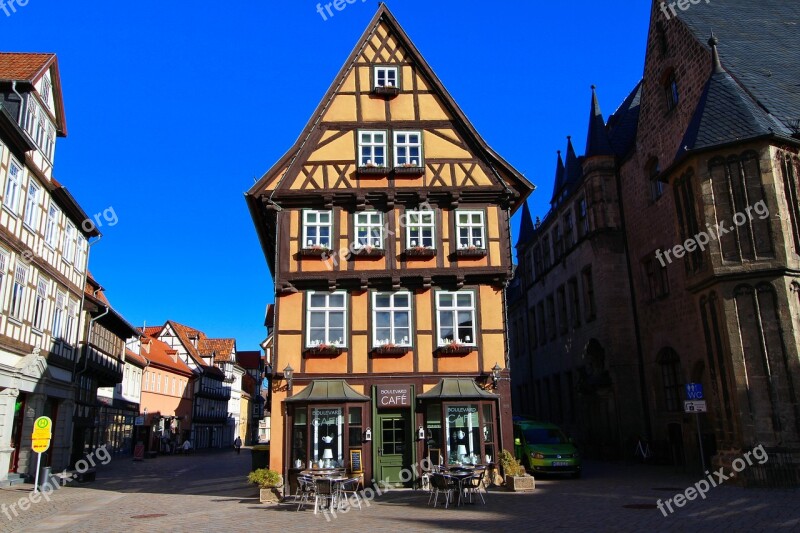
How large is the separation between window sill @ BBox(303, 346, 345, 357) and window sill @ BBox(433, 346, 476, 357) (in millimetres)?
2854

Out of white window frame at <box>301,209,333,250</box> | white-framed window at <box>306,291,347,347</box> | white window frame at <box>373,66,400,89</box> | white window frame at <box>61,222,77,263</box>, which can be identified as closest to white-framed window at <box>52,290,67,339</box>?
white window frame at <box>61,222,77,263</box>

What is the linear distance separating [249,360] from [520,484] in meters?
85.8

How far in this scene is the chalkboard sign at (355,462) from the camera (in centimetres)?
1859

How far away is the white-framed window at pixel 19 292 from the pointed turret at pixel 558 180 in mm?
25713

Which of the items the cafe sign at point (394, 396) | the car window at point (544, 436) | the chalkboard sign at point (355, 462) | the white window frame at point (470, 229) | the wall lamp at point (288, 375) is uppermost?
the white window frame at point (470, 229)

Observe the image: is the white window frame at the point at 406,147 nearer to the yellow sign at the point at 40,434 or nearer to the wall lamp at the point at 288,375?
the wall lamp at the point at 288,375

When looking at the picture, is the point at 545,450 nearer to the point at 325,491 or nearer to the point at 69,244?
the point at 325,491

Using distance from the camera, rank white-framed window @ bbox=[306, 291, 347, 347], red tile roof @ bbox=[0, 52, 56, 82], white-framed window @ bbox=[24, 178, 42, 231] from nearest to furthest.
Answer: white-framed window @ bbox=[306, 291, 347, 347]
white-framed window @ bbox=[24, 178, 42, 231]
red tile roof @ bbox=[0, 52, 56, 82]

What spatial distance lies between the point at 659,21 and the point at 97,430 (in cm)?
3528

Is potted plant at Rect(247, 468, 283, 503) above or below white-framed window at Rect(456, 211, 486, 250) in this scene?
below

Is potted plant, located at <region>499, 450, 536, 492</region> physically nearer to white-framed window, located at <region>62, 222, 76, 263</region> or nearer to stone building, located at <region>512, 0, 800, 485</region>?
stone building, located at <region>512, 0, 800, 485</region>

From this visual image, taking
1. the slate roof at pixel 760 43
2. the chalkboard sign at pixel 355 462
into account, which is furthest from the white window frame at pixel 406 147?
the slate roof at pixel 760 43

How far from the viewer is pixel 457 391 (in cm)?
1891

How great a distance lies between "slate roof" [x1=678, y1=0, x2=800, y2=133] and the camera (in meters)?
21.0
